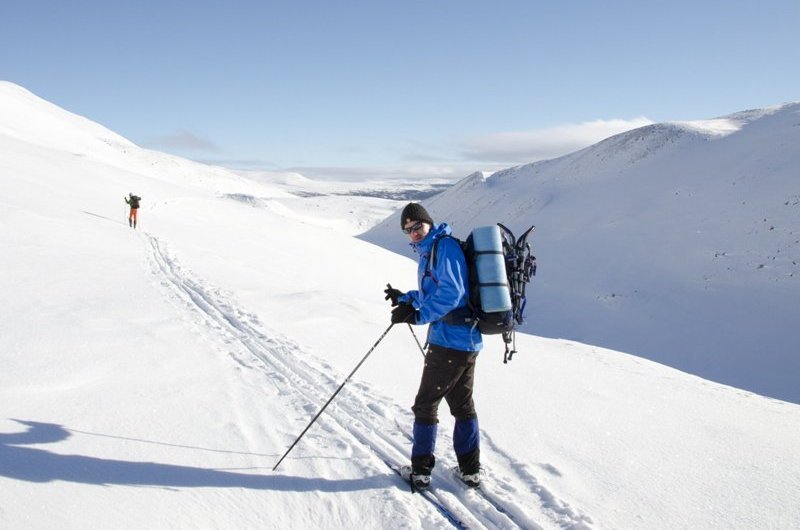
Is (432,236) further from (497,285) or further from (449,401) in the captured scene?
(449,401)

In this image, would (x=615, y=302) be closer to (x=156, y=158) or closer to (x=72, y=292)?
(x=72, y=292)

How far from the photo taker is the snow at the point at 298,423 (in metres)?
4.06

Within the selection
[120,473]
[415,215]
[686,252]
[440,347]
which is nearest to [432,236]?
[415,215]

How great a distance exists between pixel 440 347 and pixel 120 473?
288cm

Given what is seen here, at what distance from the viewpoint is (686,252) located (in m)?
27.2

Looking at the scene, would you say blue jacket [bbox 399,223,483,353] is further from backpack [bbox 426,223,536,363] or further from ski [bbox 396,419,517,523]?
ski [bbox 396,419,517,523]

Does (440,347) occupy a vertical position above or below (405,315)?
below

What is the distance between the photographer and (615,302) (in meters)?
25.6

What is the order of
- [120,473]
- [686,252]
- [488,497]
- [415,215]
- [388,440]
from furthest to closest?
[686,252] → [388,440] → [415,215] → [488,497] → [120,473]

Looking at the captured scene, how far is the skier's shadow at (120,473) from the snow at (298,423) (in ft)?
0.06

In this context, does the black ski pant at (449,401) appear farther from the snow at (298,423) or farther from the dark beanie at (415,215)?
the dark beanie at (415,215)

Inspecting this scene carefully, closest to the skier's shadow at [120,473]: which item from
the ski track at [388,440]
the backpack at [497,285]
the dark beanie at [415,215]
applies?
the ski track at [388,440]

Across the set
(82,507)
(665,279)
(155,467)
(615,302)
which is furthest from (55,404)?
(665,279)

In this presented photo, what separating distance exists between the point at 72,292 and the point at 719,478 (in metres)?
11.3
